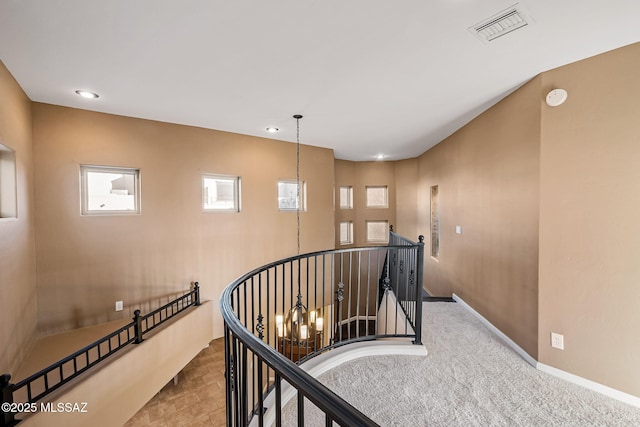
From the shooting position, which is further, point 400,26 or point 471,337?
point 471,337

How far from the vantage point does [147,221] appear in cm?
383

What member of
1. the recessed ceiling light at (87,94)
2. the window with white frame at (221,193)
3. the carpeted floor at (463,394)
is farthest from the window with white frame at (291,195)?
the carpeted floor at (463,394)

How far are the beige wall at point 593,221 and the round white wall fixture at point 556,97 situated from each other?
4cm

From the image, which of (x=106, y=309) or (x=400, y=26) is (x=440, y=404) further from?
(x=106, y=309)

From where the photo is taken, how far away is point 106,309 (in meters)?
3.53

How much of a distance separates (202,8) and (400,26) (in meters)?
1.37

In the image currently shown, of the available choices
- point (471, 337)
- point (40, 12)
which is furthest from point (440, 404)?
point (40, 12)

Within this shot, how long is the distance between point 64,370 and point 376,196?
687 centimetres

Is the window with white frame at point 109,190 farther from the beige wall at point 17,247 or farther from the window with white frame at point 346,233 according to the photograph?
the window with white frame at point 346,233

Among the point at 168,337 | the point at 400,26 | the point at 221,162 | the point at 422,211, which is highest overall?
the point at 400,26

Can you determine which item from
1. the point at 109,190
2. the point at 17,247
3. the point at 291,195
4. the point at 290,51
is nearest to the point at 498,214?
the point at 290,51

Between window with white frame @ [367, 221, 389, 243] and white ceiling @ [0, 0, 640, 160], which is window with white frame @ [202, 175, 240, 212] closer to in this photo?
white ceiling @ [0, 0, 640, 160]

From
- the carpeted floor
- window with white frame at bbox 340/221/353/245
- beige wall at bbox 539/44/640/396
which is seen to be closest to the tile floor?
the carpeted floor

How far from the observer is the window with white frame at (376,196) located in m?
7.55
